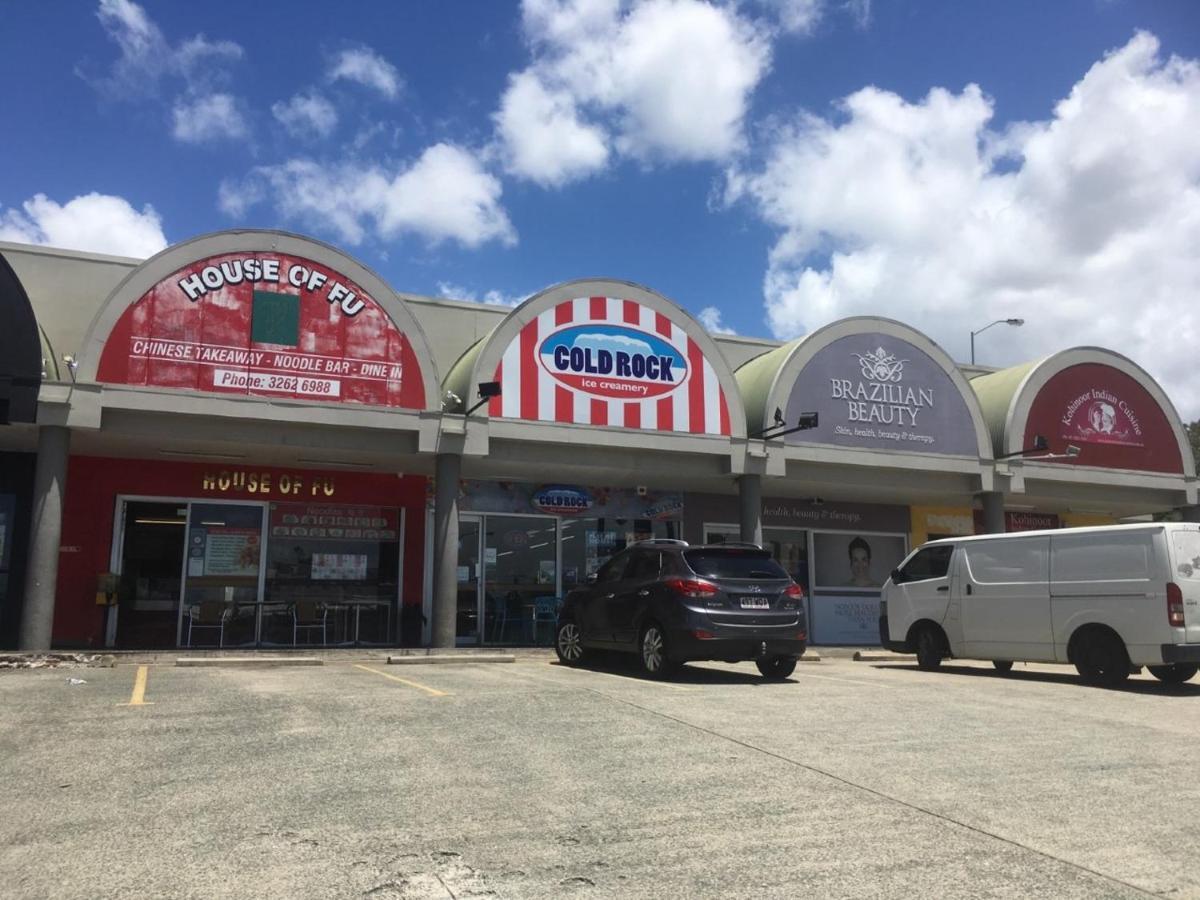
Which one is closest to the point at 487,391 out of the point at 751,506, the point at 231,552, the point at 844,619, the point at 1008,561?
the point at 751,506

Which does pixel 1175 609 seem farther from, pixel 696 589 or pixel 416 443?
pixel 416 443

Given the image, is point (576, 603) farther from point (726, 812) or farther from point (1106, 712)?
point (726, 812)

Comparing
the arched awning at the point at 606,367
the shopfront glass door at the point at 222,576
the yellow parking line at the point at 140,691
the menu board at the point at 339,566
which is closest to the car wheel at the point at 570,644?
the arched awning at the point at 606,367

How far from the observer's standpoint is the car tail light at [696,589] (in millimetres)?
11117

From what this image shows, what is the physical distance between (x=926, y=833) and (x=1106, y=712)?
18.7 feet

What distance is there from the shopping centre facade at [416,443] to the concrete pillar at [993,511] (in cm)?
5

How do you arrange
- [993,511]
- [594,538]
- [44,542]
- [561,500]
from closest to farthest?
[44,542] < [561,500] < [594,538] < [993,511]

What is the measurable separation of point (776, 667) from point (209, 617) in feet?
36.0

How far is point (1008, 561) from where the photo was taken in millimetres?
13266

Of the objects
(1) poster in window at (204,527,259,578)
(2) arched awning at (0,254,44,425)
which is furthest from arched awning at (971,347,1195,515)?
(2) arched awning at (0,254,44,425)

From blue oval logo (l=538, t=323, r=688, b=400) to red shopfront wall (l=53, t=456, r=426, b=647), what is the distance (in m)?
4.18

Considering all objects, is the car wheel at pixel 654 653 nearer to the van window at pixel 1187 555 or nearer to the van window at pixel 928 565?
the van window at pixel 928 565

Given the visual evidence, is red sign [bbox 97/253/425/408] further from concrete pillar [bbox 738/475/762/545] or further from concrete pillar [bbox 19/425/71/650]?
concrete pillar [bbox 738/475/762/545]

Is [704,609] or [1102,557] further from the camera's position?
[1102,557]
